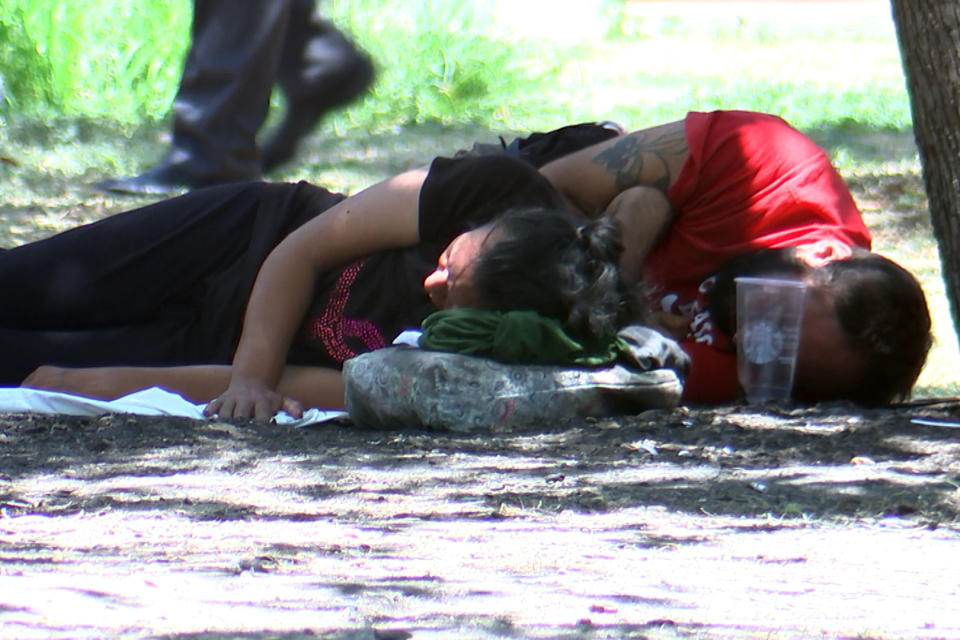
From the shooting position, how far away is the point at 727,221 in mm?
3918

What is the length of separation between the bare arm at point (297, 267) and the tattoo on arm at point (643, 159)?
513mm

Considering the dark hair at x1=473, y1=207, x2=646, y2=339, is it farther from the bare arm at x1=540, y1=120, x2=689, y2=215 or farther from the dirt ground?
the bare arm at x1=540, y1=120, x2=689, y2=215

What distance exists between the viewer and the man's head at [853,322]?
3672 mm

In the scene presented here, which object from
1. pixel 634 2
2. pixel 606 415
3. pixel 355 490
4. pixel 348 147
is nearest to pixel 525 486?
pixel 355 490

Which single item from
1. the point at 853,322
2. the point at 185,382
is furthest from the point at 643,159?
the point at 185,382

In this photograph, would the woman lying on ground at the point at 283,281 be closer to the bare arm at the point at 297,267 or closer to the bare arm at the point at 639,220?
the bare arm at the point at 297,267

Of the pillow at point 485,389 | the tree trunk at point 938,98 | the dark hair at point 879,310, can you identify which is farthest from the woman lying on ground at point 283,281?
the tree trunk at point 938,98

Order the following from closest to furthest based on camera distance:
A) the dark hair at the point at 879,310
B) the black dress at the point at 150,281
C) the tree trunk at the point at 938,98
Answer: the tree trunk at the point at 938,98
the dark hair at the point at 879,310
the black dress at the point at 150,281

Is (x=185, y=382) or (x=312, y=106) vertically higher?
(x=312, y=106)

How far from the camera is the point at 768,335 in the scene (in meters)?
3.73

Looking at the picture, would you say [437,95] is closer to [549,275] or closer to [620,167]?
[620,167]

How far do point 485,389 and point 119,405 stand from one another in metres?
0.91

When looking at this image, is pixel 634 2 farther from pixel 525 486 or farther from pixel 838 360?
pixel 525 486

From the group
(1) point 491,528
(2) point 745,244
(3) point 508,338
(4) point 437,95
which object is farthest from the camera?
(4) point 437,95
